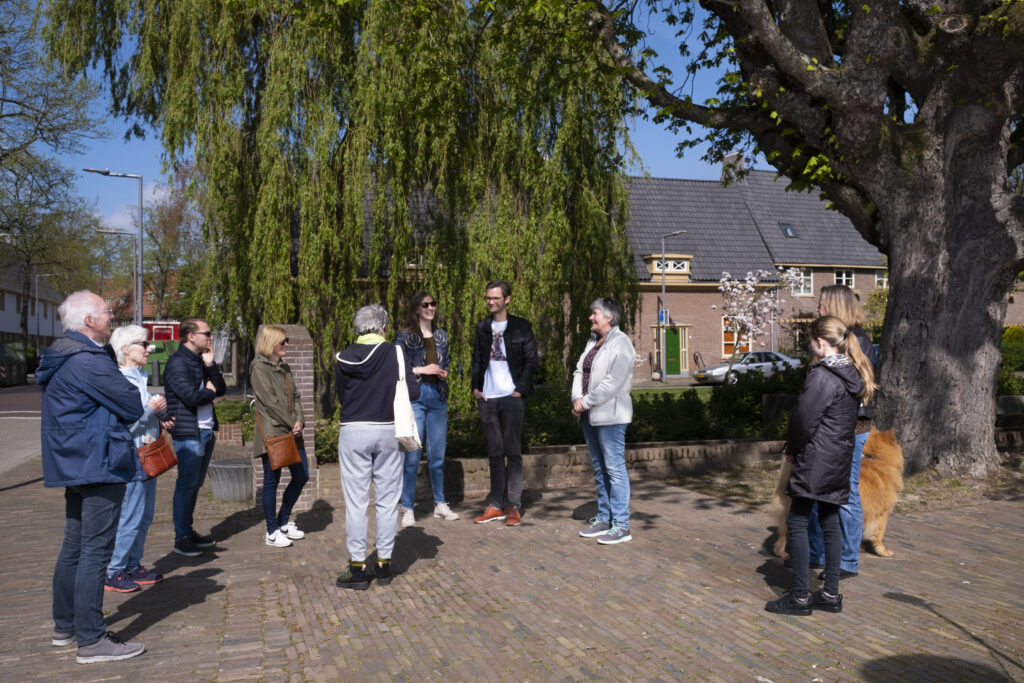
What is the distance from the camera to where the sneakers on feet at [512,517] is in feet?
24.6

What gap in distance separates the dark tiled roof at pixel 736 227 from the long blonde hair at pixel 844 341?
1416 inches

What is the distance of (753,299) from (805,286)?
16.4ft

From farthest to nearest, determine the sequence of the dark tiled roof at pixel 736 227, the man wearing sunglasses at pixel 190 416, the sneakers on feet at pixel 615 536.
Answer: the dark tiled roof at pixel 736 227 → the sneakers on feet at pixel 615 536 → the man wearing sunglasses at pixel 190 416

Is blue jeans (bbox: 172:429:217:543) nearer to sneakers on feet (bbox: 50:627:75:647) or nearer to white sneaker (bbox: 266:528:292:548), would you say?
white sneaker (bbox: 266:528:292:548)

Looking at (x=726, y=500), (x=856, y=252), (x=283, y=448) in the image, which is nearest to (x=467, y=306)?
(x=726, y=500)

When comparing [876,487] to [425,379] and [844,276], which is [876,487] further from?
[844,276]

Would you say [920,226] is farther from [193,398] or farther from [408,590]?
[193,398]

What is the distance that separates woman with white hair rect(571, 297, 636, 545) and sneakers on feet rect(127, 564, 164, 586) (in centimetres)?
322

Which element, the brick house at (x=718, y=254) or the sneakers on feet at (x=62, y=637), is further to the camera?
the brick house at (x=718, y=254)

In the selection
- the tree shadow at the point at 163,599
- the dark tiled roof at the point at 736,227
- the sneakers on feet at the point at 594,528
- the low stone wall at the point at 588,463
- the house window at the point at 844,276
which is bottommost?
the tree shadow at the point at 163,599

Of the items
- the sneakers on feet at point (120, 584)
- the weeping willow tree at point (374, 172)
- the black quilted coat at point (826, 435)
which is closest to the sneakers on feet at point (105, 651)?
the sneakers on feet at point (120, 584)

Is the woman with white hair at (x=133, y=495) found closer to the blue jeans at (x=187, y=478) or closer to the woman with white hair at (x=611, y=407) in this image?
the blue jeans at (x=187, y=478)

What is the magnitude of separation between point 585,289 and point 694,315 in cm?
3111

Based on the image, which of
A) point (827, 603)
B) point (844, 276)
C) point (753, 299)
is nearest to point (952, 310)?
point (827, 603)
